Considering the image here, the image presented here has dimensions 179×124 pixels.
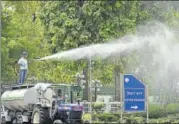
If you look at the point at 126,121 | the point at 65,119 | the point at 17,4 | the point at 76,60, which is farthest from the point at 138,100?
the point at 17,4

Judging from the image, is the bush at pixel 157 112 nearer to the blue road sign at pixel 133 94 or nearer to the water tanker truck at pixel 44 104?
the water tanker truck at pixel 44 104

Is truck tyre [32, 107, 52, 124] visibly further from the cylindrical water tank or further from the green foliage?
the green foliage

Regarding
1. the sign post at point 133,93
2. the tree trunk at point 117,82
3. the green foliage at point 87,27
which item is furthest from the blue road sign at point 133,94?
the tree trunk at point 117,82

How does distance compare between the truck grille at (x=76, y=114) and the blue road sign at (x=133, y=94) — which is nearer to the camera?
the blue road sign at (x=133, y=94)

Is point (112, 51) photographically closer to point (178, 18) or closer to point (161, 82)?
point (161, 82)

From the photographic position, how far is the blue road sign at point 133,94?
1177 centimetres

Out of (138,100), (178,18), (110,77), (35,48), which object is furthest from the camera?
(35,48)

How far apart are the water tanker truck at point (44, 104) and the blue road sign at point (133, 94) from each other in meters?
4.44

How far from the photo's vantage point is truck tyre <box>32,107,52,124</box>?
1636 cm

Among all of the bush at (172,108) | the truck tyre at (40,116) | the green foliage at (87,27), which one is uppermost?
the green foliage at (87,27)

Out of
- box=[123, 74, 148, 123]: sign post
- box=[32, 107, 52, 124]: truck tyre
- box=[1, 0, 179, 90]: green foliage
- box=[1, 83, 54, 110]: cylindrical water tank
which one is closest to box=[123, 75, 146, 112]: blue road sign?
box=[123, 74, 148, 123]: sign post

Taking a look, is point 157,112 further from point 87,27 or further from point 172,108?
point 87,27

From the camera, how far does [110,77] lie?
82.4 ft

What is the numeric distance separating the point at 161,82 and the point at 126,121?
688cm
